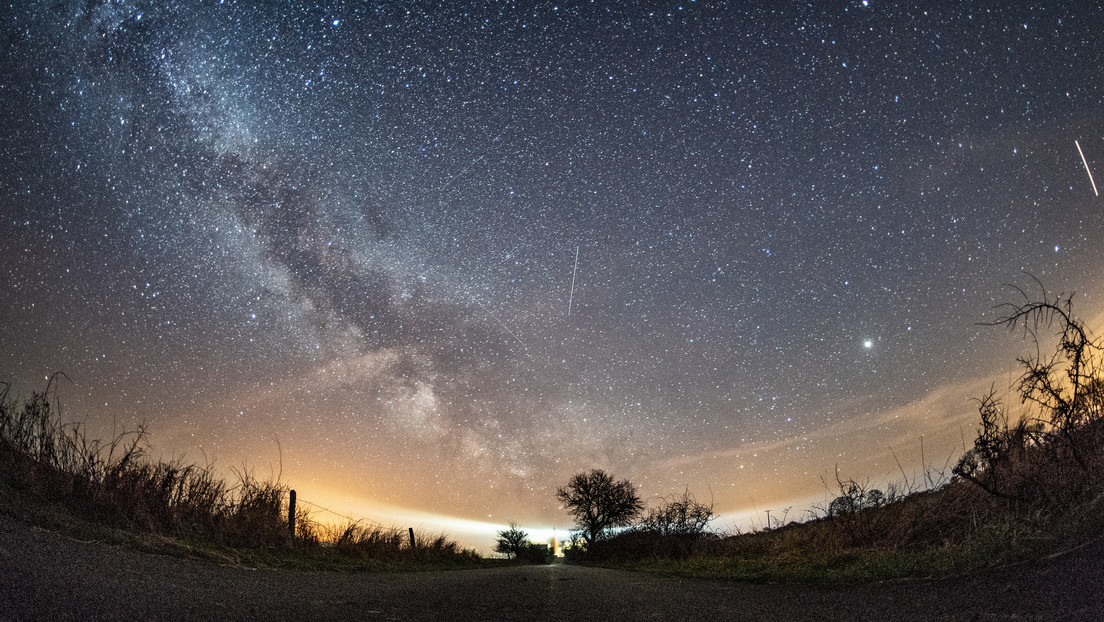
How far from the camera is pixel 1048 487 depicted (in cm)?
558

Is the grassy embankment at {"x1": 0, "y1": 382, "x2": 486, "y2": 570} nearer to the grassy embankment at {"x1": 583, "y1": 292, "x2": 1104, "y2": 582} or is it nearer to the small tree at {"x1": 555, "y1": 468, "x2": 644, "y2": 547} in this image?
the grassy embankment at {"x1": 583, "y1": 292, "x2": 1104, "y2": 582}

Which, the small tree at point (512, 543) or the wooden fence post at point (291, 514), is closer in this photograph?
the wooden fence post at point (291, 514)

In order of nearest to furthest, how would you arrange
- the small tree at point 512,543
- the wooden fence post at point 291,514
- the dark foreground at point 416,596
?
the dark foreground at point 416,596 < the wooden fence post at point 291,514 < the small tree at point 512,543

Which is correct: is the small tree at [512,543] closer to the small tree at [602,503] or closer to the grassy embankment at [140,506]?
the small tree at [602,503]

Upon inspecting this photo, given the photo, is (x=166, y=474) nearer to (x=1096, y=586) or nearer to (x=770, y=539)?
(x=1096, y=586)

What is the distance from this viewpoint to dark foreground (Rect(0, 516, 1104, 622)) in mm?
3395

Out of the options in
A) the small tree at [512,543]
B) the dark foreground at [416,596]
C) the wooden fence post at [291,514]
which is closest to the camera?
the dark foreground at [416,596]

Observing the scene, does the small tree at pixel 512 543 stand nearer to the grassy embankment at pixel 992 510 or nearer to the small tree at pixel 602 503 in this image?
the small tree at pixel 602 503

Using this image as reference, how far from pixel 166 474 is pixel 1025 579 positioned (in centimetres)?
956

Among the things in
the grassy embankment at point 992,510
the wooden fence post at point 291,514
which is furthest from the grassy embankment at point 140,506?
the grassy embankment at point 992,510

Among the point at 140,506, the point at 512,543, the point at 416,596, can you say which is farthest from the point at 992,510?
the point at 512,543

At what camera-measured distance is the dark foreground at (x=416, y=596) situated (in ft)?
11.1

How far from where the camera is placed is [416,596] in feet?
18.6

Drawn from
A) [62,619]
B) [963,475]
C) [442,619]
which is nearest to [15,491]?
[62,619]
